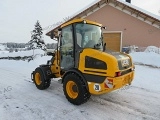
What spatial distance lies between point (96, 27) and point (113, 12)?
1122 centimetres

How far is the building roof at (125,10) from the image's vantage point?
1419 cm

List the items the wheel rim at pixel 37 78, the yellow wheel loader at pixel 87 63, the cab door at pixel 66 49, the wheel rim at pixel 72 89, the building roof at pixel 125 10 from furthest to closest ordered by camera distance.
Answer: the building roof at pixel 125 10 < the wheel rim at pixel 37 78 < the cab door at pixel 66 49 < the wheel rim at pixel 72 89 < the yellow wheel loader at pixel 87 63

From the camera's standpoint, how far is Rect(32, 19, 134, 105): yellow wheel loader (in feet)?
15.1

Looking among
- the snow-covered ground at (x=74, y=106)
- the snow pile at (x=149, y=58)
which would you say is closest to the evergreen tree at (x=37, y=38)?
the snow pile at (x=149, y=58)

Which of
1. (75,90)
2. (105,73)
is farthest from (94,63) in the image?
(75,90)

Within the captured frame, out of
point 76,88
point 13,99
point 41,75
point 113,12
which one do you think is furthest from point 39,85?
point 113,12

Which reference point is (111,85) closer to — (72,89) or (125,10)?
(72,89)

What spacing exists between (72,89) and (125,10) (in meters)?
12.3

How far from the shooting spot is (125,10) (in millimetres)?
15664

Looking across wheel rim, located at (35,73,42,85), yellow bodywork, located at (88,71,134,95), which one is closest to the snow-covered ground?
wheel rim, located at (35,73,42,85)

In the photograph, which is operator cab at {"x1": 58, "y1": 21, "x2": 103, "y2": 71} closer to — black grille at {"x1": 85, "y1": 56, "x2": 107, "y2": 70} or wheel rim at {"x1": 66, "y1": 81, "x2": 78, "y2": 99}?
black grille at {"x1": 85, "y1": 56, "x2": 107, "y2": 70}

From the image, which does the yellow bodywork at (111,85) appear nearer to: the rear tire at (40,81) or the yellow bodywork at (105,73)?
the yellow bodywork at (105,73)

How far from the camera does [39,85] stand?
22.0 feet

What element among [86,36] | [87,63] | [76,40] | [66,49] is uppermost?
[86,36]
